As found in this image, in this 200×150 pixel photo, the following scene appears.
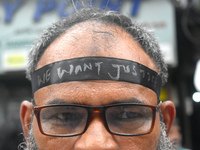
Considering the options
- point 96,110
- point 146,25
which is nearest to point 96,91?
point 96,110

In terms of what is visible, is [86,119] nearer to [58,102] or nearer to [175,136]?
[58,102]

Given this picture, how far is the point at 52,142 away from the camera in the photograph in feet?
4.79

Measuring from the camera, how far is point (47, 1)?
6129 mm

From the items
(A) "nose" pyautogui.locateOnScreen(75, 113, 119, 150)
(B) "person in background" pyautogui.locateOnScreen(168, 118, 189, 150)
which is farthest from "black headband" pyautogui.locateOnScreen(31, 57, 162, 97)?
(B) "person in background" pyautogui.locateOnScreen(168, 118, 189, 150)

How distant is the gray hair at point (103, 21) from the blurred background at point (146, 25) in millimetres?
3509

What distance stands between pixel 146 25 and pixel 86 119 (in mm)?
4251

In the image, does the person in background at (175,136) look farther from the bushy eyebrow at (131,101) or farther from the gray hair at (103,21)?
the bushy eyebrow at (131,101)

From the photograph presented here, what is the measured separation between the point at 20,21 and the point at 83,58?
520cm

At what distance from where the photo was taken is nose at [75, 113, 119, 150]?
4.36ft

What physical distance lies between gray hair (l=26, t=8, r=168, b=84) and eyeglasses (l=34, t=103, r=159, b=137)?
381 mm

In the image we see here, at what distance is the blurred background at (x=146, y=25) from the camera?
589 cm

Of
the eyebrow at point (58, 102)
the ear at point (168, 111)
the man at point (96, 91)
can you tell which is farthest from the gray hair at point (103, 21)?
the eyebrow at point (58, 102)

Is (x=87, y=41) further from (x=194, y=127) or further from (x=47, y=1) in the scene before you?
(x=194, y=127)

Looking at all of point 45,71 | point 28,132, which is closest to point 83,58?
point 45,71
